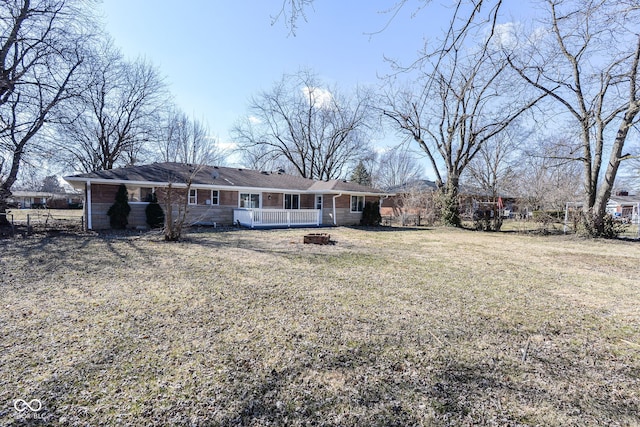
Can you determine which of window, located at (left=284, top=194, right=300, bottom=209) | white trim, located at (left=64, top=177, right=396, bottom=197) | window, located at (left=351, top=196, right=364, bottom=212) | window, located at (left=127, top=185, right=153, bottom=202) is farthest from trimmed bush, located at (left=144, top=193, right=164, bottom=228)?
window, located at (left=351, top=196, right=364, bottom=212)

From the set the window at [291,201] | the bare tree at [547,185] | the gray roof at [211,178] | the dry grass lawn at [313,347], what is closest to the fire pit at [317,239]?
the dry grass lawn at [313,347]

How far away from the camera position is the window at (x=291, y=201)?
20189 millimetres

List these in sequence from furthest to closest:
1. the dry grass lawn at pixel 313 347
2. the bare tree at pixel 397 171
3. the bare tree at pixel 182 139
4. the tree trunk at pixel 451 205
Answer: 1. the bare tree at pixel 397 171
2. the bare tree at pixel 182 139
3. the tree trunk at pixel 451 205
4. the dry grass lawn at pixel 313 347

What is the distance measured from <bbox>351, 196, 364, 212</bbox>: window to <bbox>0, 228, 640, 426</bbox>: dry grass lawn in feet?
46.3

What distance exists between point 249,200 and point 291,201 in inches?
125

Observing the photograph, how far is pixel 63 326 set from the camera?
364 centimetres

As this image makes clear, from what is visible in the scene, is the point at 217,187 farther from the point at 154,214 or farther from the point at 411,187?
the point at 411,187

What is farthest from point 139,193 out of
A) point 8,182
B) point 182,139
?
point 182,139

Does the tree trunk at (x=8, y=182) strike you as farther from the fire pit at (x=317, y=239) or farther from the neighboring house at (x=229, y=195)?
the fire pit at (x=317, y=239)

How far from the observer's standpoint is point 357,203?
Result: 21.1m

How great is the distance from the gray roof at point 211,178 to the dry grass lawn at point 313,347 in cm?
822

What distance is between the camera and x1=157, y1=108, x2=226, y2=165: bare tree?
94.8ft

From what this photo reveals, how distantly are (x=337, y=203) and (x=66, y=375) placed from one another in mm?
17903

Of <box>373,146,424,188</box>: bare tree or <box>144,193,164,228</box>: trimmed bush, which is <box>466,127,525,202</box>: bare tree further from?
<box>144,193,164,228</box>: trimmed bush
